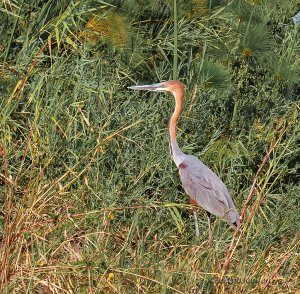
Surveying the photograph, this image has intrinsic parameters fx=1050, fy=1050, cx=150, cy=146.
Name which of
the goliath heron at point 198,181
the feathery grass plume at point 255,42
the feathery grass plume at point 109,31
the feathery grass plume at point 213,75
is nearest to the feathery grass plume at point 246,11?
the feathery grass plume at point 255,42

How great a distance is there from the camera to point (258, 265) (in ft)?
14.4

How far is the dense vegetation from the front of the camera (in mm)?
4270

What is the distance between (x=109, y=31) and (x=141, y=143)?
116cm

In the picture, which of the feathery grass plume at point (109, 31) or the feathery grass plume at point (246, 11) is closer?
the feathery grass plume at point (109, 31)

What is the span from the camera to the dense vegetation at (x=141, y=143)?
14.0 ft

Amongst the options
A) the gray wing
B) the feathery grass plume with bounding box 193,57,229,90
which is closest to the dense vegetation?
the feathery grass plume with bounding box 193,57,229,90

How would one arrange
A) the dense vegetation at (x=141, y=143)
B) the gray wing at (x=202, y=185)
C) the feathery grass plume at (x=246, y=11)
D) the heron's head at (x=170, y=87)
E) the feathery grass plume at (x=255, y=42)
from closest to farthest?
1. the dense vegetation at (x=141, y=143)
2. the gray wing at (x=202, y=185)
3. the heron's head at (x=170, y=87)
4. the feathery grass plume at (x=255, y=42)
5. the feathery grass plume at (x=246, y=11)

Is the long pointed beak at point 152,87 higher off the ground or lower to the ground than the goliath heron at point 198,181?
higher

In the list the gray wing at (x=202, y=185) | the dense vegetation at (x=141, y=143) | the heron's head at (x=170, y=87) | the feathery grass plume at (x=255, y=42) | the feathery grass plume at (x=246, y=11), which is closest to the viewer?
the dense vegetation at (x=141, y=143)

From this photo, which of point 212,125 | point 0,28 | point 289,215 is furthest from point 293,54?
point 0,28

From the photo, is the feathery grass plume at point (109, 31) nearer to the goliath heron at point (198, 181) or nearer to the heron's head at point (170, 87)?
the heron's head at point (170, 87)

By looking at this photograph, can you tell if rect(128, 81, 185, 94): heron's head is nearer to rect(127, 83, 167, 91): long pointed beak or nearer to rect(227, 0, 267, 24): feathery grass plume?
rect(127, 83, 167, 91): long pointed beak

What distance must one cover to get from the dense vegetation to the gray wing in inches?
4.3

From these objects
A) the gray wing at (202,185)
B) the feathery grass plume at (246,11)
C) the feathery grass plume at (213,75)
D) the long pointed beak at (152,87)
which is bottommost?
the gray wing at (202,185)
